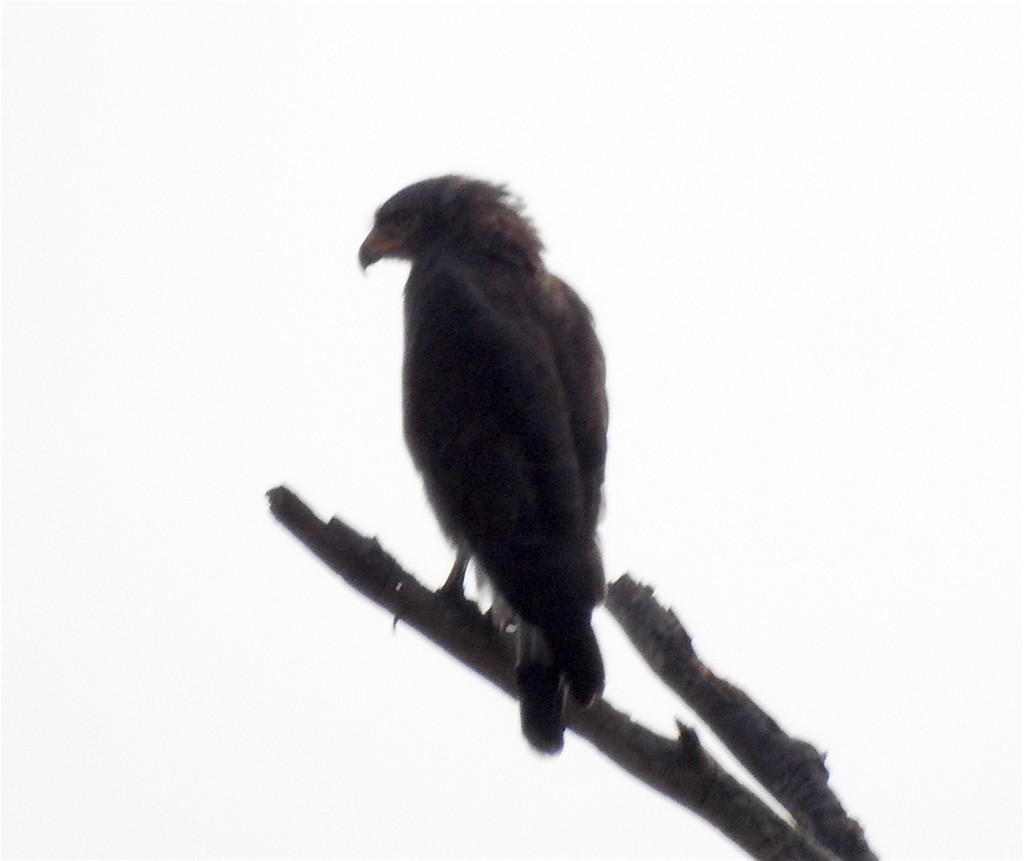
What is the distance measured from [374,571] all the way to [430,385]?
3.76ft

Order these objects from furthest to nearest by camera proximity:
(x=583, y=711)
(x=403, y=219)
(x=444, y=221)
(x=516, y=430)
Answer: (x=403, y=219)
(x=444, y=221)
(x=516, y=430)
(x=583, y=711)

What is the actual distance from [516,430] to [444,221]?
58.3 inches

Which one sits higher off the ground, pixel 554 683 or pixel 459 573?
pixel 459 573

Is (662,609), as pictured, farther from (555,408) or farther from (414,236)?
(414,236)

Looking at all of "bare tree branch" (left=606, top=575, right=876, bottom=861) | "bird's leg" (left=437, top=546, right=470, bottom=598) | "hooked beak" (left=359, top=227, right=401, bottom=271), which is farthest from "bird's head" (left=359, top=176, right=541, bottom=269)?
"bare tree branch" (left=606, top=575, right=876, bottom=861)

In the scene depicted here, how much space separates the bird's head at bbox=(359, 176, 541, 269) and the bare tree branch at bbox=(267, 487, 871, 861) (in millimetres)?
1750

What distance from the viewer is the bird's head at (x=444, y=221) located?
229 inches

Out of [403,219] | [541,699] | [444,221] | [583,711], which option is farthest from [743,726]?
[403,219]

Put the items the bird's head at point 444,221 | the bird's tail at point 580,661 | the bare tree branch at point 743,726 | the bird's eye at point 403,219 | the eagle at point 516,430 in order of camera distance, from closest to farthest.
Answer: the bare tree branch at point 743,726 → the bird's tail at point 580,661 → the eagle at point 516,430 → the bird's head at point 444,221 → the bird's eye at point 403,219

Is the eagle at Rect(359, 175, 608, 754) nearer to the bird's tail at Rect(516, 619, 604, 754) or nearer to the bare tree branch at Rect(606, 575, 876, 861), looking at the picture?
the bird's tail at Rect(516, 619, 604, 754)

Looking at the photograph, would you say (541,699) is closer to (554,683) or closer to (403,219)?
(554,683)

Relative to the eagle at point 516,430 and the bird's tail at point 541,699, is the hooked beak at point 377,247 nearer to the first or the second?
the eagle at point 516,430

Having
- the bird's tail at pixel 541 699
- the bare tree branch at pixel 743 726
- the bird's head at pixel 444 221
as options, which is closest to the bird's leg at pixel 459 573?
the bare tree branch at pixel 743 726

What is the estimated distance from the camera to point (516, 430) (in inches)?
187
